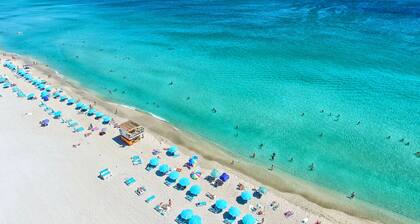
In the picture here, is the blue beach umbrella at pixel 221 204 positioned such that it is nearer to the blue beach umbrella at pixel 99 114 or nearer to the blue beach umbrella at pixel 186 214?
the blue beach umbrella at pixel 186 214

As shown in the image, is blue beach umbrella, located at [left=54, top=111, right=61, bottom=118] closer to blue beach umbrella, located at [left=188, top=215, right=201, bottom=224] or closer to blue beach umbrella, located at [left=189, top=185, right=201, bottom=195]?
blue beach umbrella, located at [left=189, top=185, right=201, bottom=195]

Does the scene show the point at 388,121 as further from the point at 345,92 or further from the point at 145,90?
the point at 145,90

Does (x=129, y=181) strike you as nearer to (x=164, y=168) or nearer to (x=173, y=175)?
(x=164, y=168)

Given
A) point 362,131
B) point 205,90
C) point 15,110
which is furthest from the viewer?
point 205,90

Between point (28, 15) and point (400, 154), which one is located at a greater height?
point (28, 15)

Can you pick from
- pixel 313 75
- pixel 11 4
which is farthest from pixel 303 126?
pixel 11 4

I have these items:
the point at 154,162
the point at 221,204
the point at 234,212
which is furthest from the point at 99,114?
the point at 234,212

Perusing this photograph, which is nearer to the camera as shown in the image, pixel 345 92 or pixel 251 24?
pixel 345 92

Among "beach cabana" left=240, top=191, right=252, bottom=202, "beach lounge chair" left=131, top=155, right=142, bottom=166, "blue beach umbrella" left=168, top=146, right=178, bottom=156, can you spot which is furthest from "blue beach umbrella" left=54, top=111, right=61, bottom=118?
"beach cabana" left=240, top=191, right=252, bottom=202
